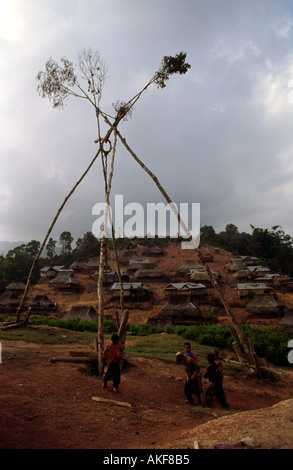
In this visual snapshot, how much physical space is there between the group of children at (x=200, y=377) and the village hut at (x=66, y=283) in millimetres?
40158

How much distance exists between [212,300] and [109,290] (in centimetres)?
1497

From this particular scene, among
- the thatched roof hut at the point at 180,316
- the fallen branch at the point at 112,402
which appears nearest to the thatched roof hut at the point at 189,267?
the thatched roof hut at the point at 180,316

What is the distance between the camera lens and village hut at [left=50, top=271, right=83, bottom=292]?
148 ft

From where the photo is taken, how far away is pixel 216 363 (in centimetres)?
670

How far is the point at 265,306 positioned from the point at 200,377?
1090 inches

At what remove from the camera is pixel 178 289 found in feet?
128

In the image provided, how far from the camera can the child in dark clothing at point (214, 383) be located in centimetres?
673

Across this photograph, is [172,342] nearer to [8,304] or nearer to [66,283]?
[8,304]

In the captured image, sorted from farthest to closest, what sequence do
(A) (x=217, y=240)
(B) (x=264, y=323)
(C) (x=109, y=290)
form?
1. (A) (x=217, y=240)
2. (C) (x=109, y=290)
3. (B) (x=264, y=323)

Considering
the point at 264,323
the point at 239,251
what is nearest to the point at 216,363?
the point at 264,323

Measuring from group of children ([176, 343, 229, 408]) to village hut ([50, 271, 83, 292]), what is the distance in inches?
1581

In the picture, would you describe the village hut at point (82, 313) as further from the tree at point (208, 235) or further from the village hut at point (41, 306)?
the tree at point (208, 235)

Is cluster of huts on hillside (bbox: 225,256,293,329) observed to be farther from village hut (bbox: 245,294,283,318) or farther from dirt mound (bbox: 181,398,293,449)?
dirt mound (bbox: 181,398,293,449)
